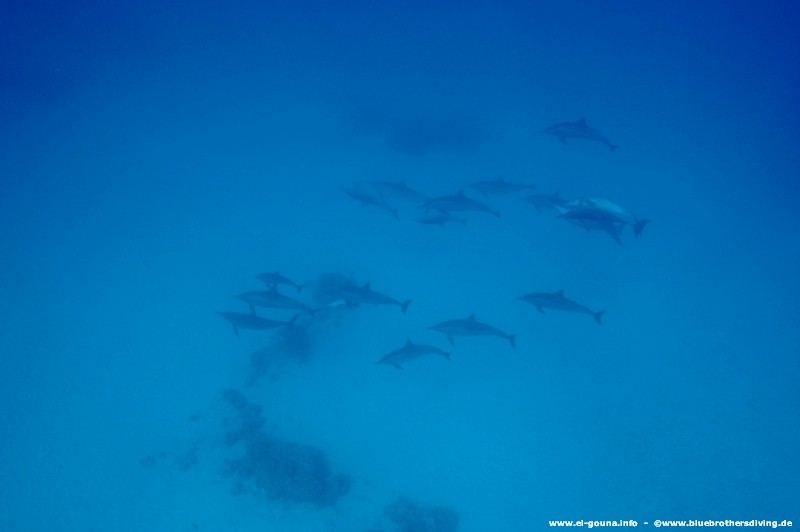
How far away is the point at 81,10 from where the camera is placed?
120 feet

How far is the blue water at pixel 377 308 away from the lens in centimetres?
985

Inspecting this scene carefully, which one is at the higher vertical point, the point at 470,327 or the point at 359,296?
the point at 359,296

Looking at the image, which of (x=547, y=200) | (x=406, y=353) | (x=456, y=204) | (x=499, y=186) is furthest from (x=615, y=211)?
(x=499, y=186)

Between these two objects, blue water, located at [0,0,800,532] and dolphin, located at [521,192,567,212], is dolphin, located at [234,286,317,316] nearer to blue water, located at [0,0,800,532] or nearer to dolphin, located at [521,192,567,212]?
blue water, located at [0,0,800,532]

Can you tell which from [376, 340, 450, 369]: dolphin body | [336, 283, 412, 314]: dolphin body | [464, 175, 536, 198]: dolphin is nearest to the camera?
[376, 340, 450, 369]: dolphin body

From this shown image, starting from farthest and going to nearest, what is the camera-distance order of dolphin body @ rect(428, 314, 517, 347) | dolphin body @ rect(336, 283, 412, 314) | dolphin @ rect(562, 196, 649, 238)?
1. dolphin body @ rect(336, 283, 412, 314)
2. dolphin body @ rect(428, 314, 517, 347)
3. dolphin @ rect(562, 196, 649, 238)

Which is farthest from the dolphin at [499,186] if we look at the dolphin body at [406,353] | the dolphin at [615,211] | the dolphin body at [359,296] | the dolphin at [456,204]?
the dolphin body at [406,353]

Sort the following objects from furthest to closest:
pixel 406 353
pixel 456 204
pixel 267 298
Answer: pixel 456 204
pixel 267 298
pixel 406 353

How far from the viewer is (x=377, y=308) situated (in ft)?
44.9

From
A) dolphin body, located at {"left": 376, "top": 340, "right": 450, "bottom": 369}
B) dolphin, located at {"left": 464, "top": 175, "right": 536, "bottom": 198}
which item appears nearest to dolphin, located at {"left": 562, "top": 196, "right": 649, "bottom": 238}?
dolphin body, located at {"left": 376, "top": 340, "right": 450, "bottom": 369}

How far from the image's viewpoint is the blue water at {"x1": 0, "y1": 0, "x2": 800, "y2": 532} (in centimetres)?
985

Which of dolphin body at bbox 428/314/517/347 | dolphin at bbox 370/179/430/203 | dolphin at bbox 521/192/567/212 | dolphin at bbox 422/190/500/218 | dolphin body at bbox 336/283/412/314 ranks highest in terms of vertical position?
dolphin at bbox 370/179/430/203

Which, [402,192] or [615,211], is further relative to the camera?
[402,192]

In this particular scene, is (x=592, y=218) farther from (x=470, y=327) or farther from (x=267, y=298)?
(x=267, y=298)
